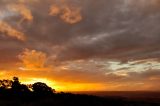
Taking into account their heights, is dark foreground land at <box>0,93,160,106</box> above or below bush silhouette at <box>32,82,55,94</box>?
below

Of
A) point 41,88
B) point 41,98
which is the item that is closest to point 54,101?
point 41,98

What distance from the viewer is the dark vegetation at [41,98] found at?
1578 inches

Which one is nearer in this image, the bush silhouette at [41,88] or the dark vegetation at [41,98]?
the dark vegetation at [41,98]

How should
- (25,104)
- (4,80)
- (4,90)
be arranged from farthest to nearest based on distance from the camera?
(4,80), (4,90), (25,104)

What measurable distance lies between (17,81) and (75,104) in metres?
13.2

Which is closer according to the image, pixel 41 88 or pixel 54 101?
pixel 54 101

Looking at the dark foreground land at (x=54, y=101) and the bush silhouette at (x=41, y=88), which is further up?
the bush silhouette at (x=41, y=88)

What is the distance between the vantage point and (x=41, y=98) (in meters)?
42.5

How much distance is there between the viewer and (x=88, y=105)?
40.0 metres

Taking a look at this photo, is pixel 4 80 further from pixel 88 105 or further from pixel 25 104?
pixel 88 105

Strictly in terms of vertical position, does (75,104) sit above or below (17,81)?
below

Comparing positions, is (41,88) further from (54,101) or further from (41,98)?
(54,101)

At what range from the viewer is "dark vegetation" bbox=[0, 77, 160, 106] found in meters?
40.1

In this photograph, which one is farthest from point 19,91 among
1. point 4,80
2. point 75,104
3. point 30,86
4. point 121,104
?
point 121,104
